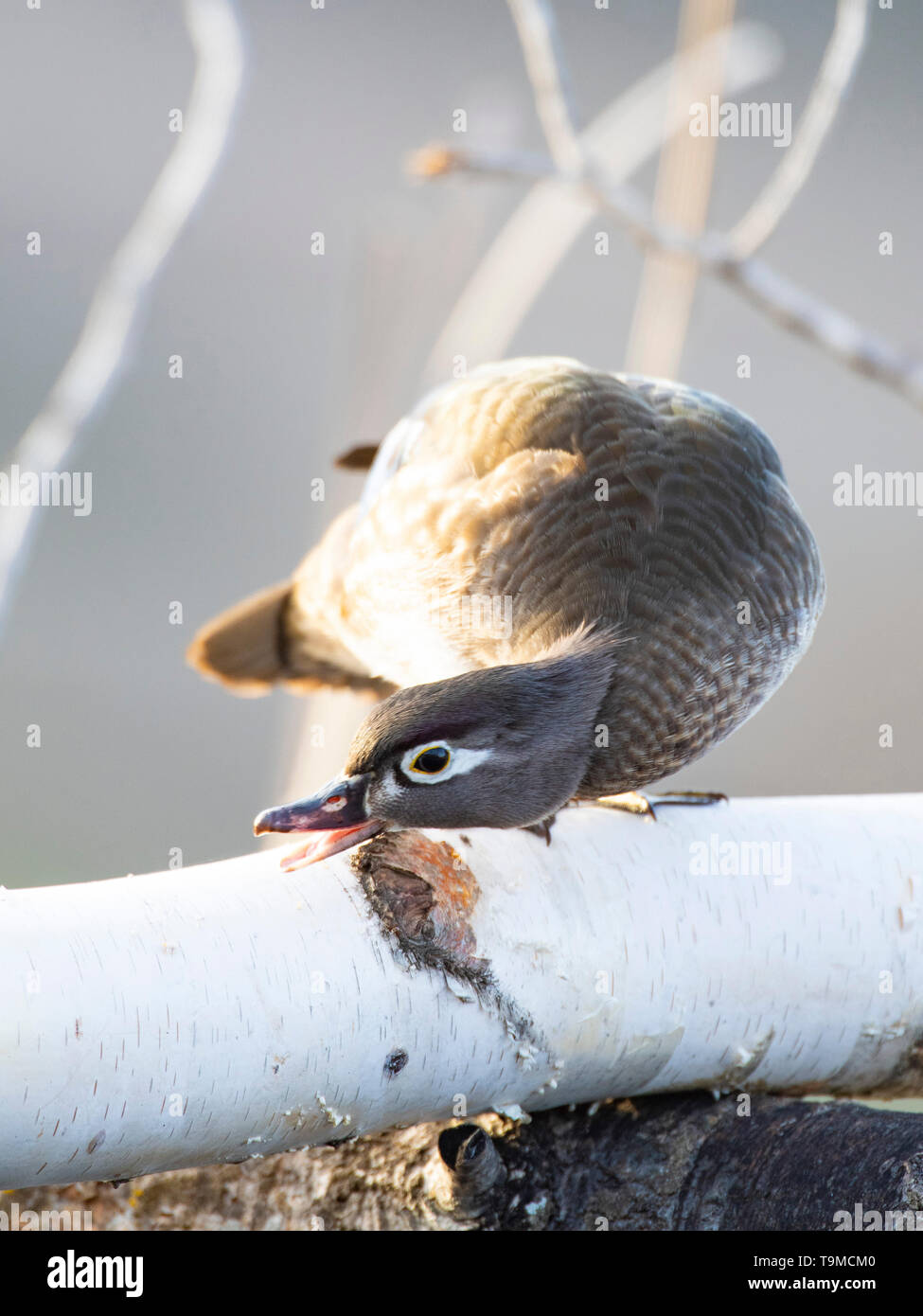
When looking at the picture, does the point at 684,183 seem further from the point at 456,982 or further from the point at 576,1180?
the point at 576,1180

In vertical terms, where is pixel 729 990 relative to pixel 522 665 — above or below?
below

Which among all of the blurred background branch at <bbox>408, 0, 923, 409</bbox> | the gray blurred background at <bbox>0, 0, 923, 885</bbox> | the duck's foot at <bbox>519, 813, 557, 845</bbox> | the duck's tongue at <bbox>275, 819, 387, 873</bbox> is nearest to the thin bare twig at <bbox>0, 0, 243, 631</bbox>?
the blurred background branch at <bbox>408, 0, 923, 409</bbox>

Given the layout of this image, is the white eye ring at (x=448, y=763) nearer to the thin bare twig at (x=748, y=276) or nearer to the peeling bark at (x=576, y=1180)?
the peeling bark at (x=576, y=1180)

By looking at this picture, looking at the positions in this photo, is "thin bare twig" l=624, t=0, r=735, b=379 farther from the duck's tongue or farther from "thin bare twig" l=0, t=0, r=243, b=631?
the duck's tongue

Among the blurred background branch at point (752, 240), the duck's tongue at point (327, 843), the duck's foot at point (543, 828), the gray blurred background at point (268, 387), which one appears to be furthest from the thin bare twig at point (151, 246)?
the gray blurred background at point (268, 387)

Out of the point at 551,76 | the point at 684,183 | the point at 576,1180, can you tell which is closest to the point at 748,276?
the point at 684,183

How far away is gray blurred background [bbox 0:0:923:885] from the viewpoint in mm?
3785

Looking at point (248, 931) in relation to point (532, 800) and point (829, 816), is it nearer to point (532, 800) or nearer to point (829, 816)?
point (532, 800)

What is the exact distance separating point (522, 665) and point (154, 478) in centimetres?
Answer: 295

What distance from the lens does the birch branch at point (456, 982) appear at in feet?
2.90

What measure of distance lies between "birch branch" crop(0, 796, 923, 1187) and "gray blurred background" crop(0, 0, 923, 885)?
7.57 feet

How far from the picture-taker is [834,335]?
1433 mm
